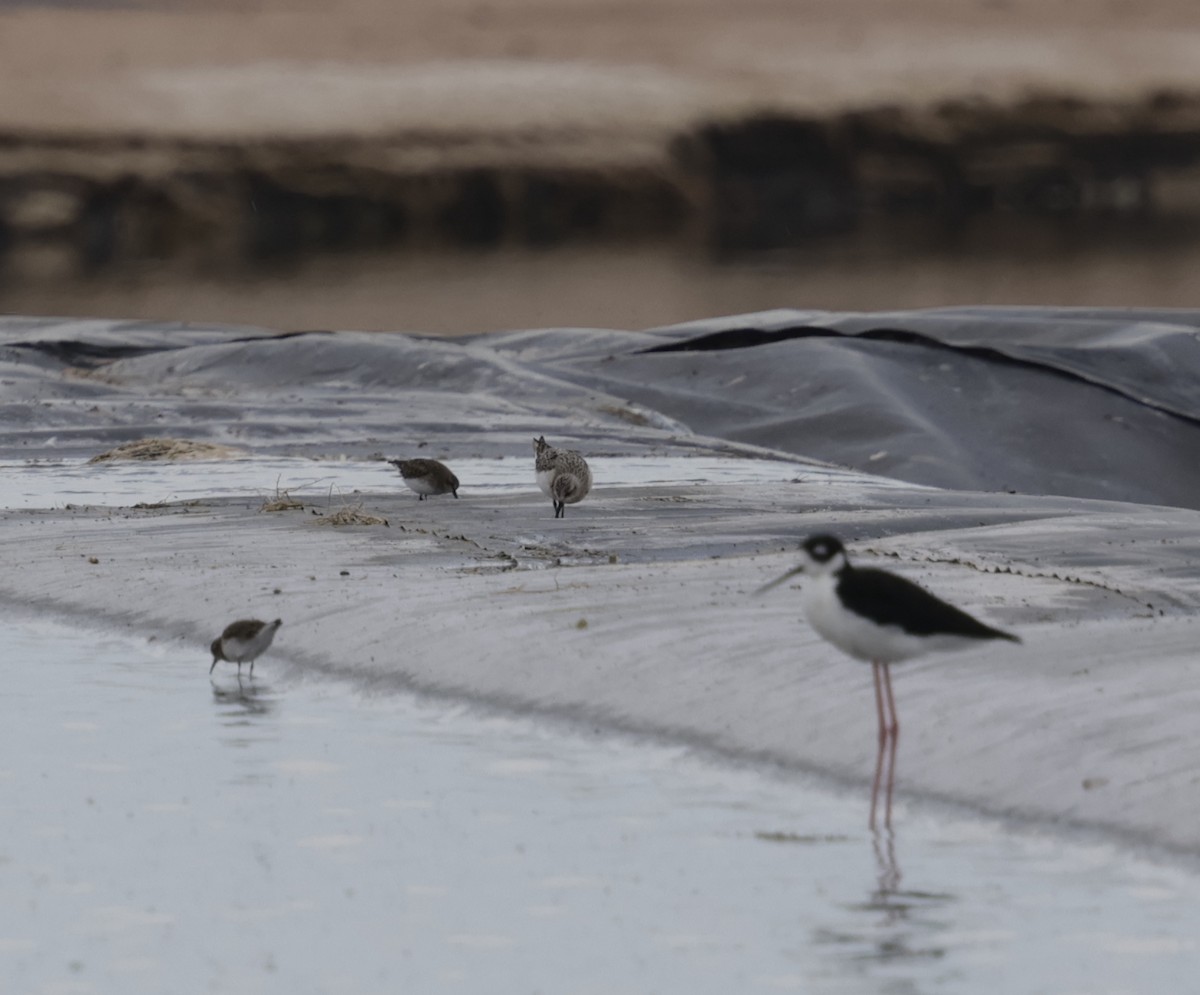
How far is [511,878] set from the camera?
21.2ft

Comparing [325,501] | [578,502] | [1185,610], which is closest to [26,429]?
[325,501]

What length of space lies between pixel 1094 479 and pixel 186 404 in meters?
15.8

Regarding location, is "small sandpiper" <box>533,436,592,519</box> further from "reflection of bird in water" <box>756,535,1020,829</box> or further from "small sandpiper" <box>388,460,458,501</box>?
"reflection of bird in water" <box>756,535,1020,829</box>

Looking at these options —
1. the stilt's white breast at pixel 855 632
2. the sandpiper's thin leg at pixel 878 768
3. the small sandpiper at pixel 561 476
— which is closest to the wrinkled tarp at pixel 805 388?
the small sandpiper at pixel 561 476

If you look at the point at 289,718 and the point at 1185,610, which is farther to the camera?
the point at 1185,610

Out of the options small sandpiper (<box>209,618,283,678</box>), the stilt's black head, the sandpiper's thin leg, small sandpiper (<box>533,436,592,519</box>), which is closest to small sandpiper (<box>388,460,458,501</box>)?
small sandpiper (<box>533,436,592,519</box>)

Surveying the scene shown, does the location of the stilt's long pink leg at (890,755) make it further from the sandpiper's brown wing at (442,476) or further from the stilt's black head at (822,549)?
the sandpiper's brown wing at (442,476)

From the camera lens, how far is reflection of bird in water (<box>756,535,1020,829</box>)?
7215 millimetres

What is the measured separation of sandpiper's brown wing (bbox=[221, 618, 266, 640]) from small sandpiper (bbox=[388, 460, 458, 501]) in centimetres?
781

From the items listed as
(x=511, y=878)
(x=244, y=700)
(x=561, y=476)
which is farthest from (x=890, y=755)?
(x=561, y=476)

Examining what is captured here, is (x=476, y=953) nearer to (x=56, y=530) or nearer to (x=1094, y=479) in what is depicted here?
(x=56, y=530)

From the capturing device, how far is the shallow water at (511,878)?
553 cm

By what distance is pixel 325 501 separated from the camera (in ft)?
62.2

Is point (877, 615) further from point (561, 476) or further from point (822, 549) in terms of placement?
point (561, 476)
